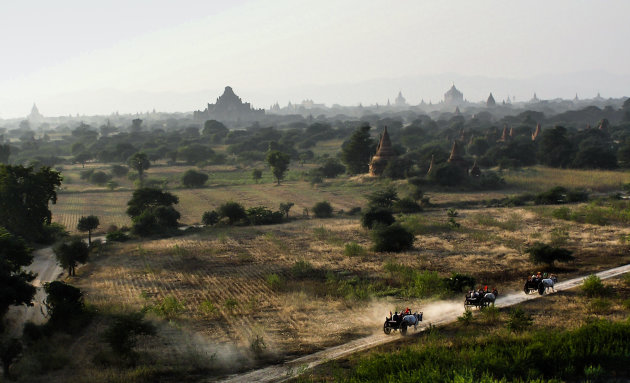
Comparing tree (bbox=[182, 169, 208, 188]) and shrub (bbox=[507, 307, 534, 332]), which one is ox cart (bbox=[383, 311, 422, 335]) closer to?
shrub (bbox=[507, 307, 534, 332])

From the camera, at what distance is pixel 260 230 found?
36.4 metres

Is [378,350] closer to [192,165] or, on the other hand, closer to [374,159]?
[374,159]

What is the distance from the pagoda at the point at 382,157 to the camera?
6278cm

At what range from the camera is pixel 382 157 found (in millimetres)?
63156

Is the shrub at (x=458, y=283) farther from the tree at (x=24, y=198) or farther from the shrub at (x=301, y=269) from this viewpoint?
the tree at (x=24, y=198)

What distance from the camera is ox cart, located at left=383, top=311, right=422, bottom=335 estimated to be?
48.4 feet

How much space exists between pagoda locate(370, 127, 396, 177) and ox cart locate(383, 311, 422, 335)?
158 ft

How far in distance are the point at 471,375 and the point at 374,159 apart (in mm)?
54501

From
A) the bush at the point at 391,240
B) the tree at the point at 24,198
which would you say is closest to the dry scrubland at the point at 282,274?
the bush at the point at 391,240

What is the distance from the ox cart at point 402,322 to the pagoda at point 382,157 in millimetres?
48214

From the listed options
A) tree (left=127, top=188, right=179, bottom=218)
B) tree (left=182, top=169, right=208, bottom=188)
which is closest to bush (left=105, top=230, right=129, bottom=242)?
tree (left=127, top=188, right=179, bottom=218)

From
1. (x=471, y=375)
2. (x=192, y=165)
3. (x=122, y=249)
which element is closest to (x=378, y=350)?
(x=471, y=375)

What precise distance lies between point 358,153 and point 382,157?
5268mm

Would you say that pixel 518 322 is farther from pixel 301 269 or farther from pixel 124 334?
pixel 301 269
